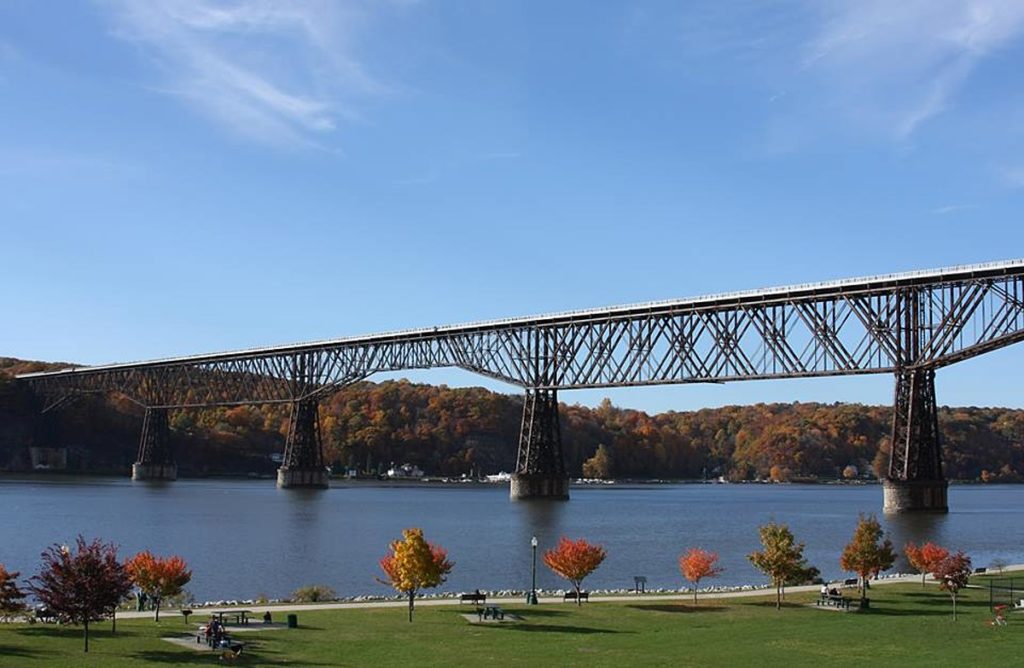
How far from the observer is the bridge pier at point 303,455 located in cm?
15950

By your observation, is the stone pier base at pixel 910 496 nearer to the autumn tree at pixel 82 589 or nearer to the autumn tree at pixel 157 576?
the autumn tree at pixel 157 576

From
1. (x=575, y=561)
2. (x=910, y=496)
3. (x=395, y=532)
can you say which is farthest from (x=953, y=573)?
(x=910, y=496)

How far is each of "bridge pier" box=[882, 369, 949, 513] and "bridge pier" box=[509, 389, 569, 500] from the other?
40.2 meters

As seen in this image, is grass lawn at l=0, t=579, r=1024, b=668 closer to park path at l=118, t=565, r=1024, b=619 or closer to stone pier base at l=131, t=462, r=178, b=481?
park path at l=118, t=565, r=1024, b=619

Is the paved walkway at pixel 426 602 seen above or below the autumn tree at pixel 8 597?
below

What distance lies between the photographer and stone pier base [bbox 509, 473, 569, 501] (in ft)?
422

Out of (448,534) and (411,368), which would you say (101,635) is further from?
(411,368)

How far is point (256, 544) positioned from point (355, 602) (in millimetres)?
29472

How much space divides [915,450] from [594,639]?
69.8 metres

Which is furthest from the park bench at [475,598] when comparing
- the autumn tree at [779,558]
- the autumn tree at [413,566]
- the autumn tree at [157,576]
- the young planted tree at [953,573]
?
the young planted tree at [953,573]

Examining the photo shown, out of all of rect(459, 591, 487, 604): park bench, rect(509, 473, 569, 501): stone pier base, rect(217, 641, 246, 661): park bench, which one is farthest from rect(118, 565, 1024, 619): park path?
rect(509, 473, 569, 501): stone pier base

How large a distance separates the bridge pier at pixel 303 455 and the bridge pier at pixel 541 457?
1541 inches

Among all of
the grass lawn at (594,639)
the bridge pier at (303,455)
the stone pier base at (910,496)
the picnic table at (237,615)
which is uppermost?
the bridge pier at (303,455)

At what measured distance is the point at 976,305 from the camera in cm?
9388
